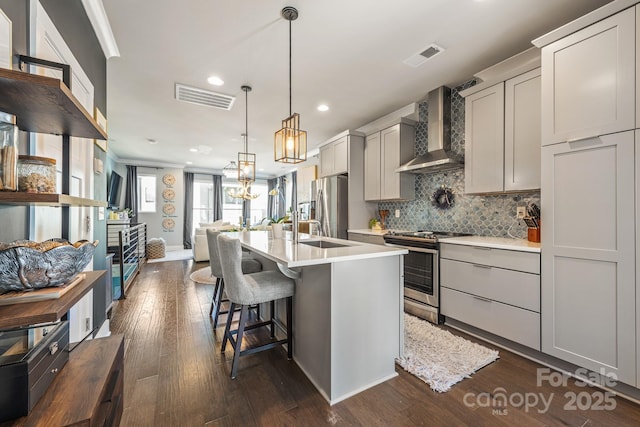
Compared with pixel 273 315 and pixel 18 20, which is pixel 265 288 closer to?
pixel 273 315

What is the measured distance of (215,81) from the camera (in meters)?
3.12

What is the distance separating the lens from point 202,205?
9.03 m

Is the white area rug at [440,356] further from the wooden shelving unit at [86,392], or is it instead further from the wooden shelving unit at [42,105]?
the wooden shelving unit at [42,105]

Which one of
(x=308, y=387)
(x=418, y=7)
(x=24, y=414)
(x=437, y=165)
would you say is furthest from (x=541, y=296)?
(x=24, y=414)

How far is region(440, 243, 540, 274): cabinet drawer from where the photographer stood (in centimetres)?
212

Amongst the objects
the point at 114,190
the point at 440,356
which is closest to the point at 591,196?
the point at 440,356

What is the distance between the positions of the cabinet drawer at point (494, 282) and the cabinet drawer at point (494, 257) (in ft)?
0.14

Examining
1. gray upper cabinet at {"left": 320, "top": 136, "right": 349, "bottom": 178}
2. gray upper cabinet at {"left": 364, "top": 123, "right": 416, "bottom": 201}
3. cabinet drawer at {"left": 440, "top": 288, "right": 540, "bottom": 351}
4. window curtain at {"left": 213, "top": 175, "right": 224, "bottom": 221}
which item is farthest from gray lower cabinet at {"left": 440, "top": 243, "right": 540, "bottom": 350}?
window curtain at {"left": 213, "top": 175, "right": 224, "bottom": 221}

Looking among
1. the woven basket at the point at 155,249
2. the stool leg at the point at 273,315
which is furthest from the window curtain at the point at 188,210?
the stool leg at the point at 273,315

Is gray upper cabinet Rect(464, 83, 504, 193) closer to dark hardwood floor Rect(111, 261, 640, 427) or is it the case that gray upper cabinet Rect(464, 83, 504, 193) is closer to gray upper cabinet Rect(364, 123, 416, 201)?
gray upper cabinet Rect(364, 123, 416, 201)

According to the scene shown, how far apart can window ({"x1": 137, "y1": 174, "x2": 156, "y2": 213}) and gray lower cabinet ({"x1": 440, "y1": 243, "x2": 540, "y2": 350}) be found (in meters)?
8.28

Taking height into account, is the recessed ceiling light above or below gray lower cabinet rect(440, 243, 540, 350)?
above

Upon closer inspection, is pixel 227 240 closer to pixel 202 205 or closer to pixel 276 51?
pixel 276 51

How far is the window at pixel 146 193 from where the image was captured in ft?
25.9
